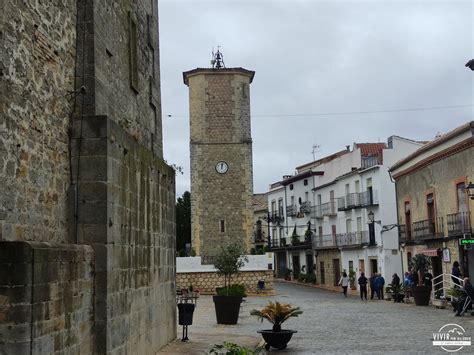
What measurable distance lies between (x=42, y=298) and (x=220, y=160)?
103 ft

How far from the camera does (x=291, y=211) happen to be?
5591 cm

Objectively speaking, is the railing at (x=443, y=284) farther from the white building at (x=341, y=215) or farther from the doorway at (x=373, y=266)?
the doorway at (x=373, y=266)

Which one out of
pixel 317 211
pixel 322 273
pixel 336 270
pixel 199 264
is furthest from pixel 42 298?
pixel 322 273

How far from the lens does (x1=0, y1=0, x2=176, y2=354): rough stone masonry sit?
19.4 ft

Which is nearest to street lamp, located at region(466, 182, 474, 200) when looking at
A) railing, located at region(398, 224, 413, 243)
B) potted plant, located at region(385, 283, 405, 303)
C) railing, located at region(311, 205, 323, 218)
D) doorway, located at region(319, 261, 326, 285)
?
potted plant, located at region(385, 283, 405, 303)

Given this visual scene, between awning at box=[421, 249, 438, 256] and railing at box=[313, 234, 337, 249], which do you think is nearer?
awning at box=[421, 249, 438, 256]

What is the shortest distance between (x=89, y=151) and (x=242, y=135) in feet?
97.8

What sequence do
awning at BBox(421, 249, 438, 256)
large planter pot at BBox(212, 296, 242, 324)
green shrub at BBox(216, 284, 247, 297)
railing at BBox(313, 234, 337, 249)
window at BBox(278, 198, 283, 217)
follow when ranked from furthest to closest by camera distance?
window at BBox(278, 198, 283, 217), railing at BBox(313, 234, 337, 249), awning at BBox(421, 249, 438, 256), green shrub at BBox(216, 284, 247, 297), large planter pot at BBox(212, 296, 242, 324)

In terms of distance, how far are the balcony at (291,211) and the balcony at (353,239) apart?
33.6 feet

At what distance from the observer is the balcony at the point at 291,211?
55.1 m

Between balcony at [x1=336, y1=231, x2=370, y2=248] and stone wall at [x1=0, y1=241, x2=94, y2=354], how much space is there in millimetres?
33638

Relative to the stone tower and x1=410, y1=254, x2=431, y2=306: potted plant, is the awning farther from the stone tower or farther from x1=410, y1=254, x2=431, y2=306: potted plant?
the stone tower

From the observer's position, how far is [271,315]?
12234 mm

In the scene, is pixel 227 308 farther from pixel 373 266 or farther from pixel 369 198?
pixel 369 198
